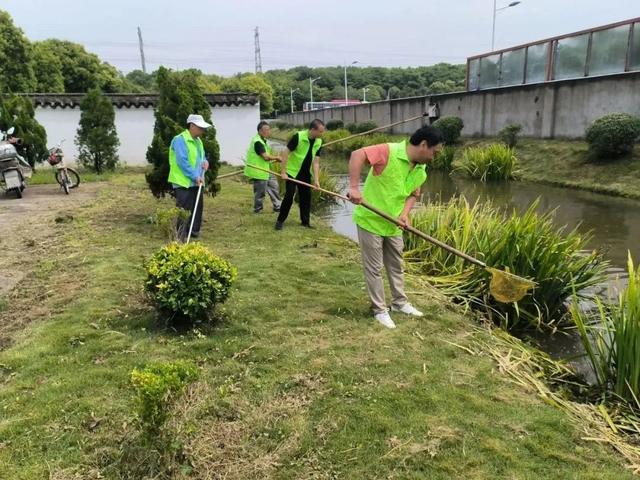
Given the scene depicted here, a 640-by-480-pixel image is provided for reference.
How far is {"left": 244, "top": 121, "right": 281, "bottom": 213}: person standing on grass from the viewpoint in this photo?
8133mm

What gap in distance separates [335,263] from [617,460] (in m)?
3.75

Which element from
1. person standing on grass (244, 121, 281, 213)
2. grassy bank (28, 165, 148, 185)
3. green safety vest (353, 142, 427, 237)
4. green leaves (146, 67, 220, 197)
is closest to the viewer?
green safety vest (353, 142, 427, 237)

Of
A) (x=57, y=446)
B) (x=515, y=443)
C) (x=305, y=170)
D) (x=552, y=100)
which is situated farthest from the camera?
(x=552, y=100)

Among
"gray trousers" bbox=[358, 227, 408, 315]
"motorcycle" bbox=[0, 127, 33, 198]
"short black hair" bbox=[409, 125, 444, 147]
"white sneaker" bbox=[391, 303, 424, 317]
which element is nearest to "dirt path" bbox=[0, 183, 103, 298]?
"motorcycle" bbox=[0, 127, 33, 198]

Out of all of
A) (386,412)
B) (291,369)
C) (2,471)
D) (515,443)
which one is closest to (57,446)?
(2,471)

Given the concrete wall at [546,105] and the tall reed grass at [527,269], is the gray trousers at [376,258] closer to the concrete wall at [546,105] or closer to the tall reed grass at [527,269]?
the tall reed grass at [527,269]

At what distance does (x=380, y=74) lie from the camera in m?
89.0

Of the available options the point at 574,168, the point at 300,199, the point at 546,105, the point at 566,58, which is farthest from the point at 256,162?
the point at 566,58

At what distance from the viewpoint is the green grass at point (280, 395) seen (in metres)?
2.58

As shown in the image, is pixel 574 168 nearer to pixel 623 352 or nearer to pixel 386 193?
pixel 386 193

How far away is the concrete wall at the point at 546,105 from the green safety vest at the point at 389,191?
1342 centimetres

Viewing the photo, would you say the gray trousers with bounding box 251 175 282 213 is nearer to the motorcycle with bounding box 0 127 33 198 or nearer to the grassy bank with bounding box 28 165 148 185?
the motorcycle with bounding box 0 127 33 198

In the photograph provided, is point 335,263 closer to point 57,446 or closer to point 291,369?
point 291,369

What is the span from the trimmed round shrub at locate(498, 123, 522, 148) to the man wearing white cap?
1446cm
